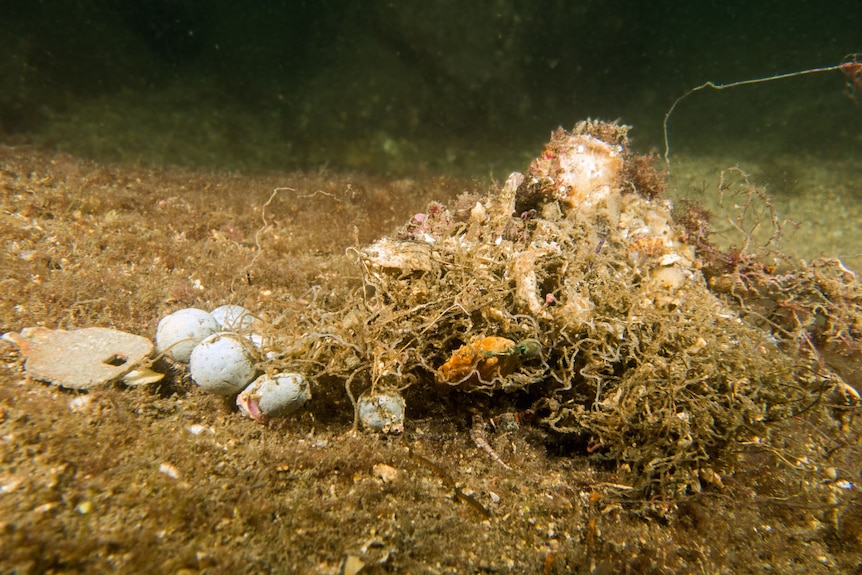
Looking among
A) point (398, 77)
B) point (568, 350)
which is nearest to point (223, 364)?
point (568, 350)

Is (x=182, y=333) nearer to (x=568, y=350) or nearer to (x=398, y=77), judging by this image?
(x=568, y=350)

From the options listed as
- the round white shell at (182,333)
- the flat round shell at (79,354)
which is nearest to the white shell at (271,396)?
the round white shell at (182,333)

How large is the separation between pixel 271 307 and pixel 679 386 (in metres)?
3.40

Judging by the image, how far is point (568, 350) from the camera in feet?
8.68

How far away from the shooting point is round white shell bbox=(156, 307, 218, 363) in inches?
110

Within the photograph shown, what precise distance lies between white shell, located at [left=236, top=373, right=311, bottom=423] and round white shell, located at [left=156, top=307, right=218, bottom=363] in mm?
618

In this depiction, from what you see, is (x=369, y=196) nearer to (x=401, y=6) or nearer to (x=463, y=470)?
(x=463, y=470)

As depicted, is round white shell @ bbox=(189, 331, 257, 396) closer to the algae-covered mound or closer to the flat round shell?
the algae-covered mound

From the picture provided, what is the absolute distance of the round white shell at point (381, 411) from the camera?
254 centimetres

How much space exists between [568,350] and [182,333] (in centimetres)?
271

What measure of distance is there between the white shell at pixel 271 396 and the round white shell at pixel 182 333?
2.03ft

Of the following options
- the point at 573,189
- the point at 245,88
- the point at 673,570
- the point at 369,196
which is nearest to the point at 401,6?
the point at 245,88

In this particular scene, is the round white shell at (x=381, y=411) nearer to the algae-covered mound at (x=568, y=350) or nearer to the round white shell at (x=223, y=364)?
the algae-covered mound at (x=568, y=350)

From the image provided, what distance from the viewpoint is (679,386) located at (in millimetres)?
2434
